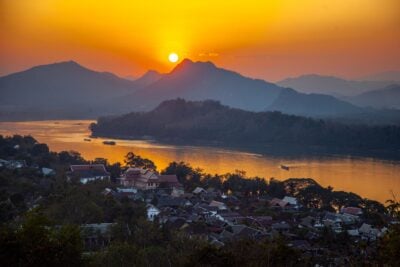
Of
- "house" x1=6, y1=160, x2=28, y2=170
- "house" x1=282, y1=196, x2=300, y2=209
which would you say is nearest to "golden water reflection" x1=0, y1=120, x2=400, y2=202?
"house" x1=282, y1=196, x2=300, y2=209

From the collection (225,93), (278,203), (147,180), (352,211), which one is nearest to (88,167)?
(147,180)

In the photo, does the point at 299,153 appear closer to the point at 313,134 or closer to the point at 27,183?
the point at 313,134

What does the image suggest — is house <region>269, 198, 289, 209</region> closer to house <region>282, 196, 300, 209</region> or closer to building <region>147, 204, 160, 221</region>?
house <region>282, 196, 300, 209</region>

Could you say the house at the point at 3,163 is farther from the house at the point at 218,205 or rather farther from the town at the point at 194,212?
the house at the point at 218,205

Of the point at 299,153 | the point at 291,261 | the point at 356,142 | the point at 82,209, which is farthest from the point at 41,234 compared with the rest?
the point at 356,142

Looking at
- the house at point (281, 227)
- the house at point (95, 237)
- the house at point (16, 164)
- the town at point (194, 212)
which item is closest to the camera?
the town at point (194, 212)

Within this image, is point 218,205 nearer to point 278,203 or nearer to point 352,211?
point 278,203

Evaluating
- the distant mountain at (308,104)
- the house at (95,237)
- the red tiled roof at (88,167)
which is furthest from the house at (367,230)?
the distant mountain at (308,104)
